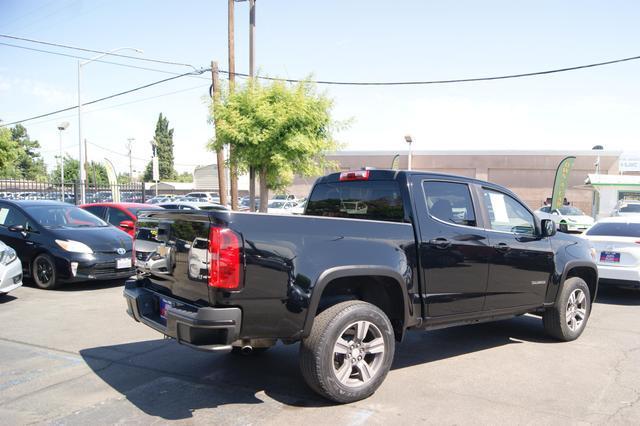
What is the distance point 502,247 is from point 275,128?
11.5m

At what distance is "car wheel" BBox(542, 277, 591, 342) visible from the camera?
617 cm

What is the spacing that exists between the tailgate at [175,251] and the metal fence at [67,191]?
1712 cm

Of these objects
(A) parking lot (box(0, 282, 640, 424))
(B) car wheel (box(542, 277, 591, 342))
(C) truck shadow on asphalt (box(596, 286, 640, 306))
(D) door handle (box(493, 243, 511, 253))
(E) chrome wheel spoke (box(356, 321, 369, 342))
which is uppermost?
(D) door handle (box(493, 243, 511, 253))

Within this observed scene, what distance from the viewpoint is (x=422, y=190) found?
4.96 m

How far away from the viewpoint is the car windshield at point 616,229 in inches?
370

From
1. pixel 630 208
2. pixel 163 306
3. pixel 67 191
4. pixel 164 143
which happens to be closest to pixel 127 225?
pixel 163 306

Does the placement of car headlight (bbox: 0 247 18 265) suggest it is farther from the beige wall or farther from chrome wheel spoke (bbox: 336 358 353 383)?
the beige wall

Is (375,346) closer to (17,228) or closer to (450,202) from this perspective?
(450,202)

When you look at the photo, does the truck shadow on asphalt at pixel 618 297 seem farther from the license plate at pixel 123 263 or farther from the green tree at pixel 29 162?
the green tree at pixel 29 162

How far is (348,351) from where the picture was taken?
13.9 feet

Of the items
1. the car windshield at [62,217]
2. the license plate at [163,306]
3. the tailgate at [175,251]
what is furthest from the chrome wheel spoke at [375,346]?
the car windshield at [62,217]

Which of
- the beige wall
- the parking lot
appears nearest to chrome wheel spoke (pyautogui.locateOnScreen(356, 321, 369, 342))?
the parking lot

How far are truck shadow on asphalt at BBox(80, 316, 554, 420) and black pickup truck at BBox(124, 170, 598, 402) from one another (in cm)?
44

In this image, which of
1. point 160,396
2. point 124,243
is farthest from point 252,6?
point 160,396
